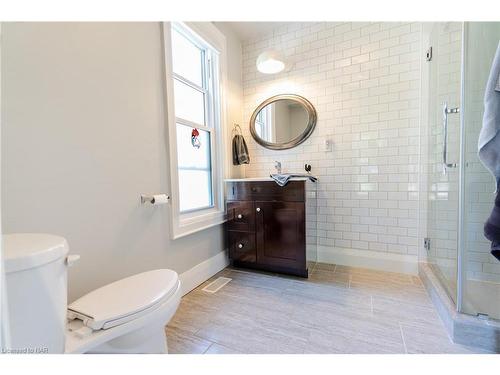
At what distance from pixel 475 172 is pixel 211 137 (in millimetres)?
1990

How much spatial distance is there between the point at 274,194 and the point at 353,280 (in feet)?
3.37

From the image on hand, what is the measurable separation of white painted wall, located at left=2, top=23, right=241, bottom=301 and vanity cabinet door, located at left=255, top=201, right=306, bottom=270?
82 centimetres

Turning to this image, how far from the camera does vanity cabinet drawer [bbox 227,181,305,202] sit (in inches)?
76.3

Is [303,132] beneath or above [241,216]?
above

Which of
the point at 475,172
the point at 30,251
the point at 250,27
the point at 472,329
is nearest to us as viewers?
the point at 30,251

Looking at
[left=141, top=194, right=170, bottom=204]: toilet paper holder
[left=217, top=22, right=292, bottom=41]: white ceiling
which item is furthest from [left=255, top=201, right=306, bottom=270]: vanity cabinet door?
[left=217, top=22, right=292, bottom=41]: white ceiling

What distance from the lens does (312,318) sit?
57.0 inches

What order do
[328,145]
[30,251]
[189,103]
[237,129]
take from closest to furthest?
[30,251], [189,103], [328,145], [237,129]

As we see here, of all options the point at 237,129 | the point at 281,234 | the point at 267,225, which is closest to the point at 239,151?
the point at 237,129

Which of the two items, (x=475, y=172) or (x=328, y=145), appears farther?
(x=328, y=145)

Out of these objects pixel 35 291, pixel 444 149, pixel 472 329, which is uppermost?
pixel 444 149

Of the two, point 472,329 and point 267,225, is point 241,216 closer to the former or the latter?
point 267,225

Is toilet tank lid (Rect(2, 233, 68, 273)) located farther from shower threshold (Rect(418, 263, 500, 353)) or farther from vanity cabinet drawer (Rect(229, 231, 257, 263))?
shower threshold (Rect(418, 263, 500, 353))
